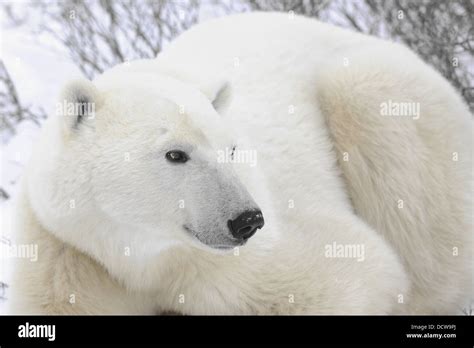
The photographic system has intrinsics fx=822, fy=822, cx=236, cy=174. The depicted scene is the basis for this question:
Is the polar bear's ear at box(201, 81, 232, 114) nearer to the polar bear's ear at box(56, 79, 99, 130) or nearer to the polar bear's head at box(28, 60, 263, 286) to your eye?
the polar bear's head at box(28, 60, 263, 286)

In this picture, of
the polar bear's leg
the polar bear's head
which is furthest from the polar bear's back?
the polar bear's head

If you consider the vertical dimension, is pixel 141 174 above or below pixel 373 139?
below

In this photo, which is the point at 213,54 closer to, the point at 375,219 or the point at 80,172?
the point at 375,219

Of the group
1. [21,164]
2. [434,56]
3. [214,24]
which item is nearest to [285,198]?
[214,24]

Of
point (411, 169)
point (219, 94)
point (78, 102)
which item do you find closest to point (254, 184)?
point (219, 94)

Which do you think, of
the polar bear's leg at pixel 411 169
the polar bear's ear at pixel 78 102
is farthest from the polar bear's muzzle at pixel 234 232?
the polar bear's leg at pixel 411 169

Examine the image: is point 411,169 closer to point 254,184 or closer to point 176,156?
point 254,184

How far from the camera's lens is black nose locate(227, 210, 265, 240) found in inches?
89.8

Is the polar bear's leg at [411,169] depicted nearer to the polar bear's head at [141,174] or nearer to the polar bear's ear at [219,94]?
the polar bear's ear at [219,94]

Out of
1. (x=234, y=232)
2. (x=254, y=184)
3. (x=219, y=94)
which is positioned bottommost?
(x=234, y=232)

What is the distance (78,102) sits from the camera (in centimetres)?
246

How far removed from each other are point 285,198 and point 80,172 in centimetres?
87

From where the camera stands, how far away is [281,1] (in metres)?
4.98

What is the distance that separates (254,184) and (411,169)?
31.3 inches
